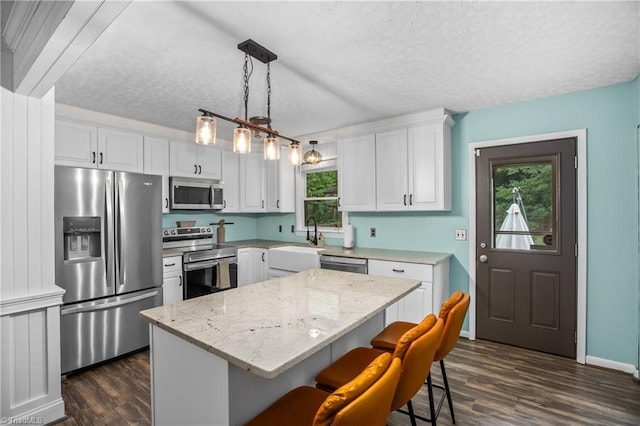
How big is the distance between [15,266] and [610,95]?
15.3 ft

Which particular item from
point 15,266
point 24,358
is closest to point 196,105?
point 15,266

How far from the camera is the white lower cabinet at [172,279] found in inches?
138

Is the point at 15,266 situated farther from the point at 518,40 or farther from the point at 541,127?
the point at 541,127

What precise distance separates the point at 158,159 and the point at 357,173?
7.86ft

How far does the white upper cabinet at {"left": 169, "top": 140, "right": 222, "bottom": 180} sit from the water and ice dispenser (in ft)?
4.22

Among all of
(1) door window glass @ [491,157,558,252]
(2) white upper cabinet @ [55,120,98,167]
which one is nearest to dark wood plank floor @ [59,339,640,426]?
(1) door window glass @ [491,157,558,252]

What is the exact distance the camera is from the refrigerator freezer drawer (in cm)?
272

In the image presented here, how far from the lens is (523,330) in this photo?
10.4 feet

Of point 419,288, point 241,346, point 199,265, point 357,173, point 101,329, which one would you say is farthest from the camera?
point 357,173

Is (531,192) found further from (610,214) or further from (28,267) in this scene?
(28,267)

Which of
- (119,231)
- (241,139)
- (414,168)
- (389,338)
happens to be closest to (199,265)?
(119,231)

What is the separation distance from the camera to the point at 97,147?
3.36m

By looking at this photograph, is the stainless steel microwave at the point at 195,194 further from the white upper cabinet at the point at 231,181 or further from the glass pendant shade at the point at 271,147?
the glass pendant shade at the point at 271,147

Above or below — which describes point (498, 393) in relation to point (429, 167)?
below
